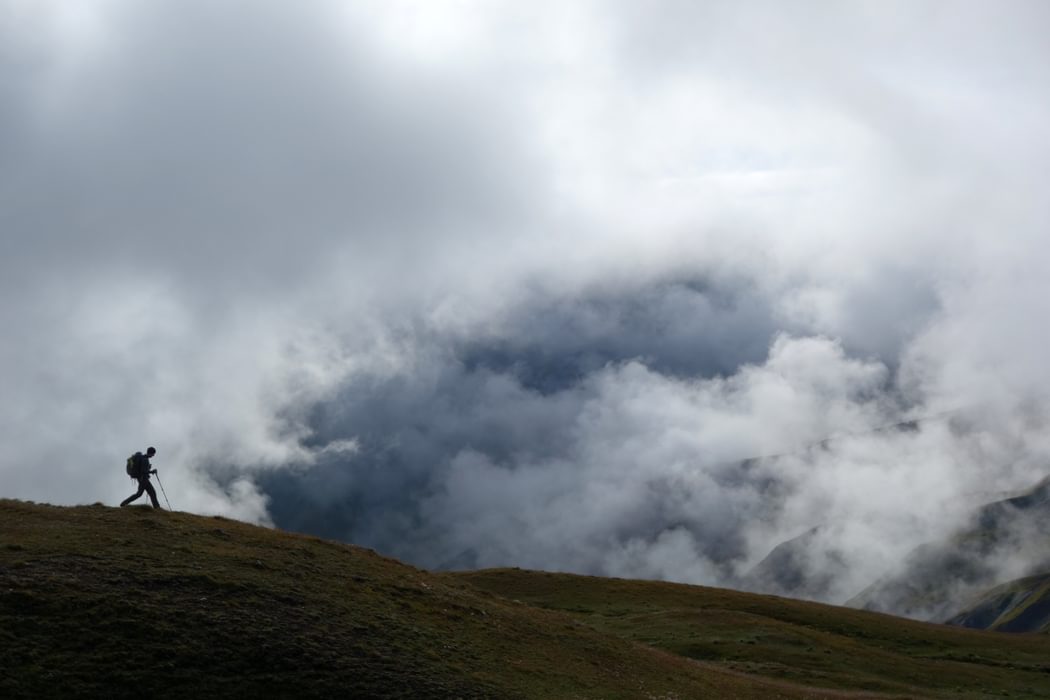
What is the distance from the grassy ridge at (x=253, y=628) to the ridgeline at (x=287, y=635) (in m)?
0.10

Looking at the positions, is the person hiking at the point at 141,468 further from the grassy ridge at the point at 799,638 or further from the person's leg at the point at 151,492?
the grassy ridge at the point at 799,638

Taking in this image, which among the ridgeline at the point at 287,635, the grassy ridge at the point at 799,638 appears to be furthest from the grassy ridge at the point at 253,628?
the grassy ridge at the point at 799,638

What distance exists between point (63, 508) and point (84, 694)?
21.9 m

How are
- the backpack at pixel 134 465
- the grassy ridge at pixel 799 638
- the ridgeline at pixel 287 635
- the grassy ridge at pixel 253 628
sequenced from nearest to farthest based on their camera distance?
the grassy ridge at pixel 253 628 → the ridgeline at pixel 287 635 → the backpack at pixel 134 465 → the grassy ridge at pixel 799 638

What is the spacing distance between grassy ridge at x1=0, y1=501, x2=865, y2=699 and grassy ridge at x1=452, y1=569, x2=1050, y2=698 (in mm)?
16049

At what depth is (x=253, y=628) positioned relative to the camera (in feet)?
151

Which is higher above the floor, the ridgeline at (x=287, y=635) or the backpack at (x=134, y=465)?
the backpack at (x=134, y=465)

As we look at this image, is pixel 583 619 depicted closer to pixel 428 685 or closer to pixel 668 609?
pixel 668 609

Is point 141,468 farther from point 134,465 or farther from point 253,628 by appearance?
point 253,628

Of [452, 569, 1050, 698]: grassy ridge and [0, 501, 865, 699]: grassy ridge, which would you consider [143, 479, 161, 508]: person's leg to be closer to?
[0, 501, 865, 699]: grassy ridge

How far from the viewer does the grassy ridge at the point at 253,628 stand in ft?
136

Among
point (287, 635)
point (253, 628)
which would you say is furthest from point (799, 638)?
point (253, 628)

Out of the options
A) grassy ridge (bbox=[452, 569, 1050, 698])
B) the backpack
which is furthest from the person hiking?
grassy ridge (bbox=[452, 569, 1050, 698])

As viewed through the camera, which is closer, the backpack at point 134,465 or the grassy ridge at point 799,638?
the backpack at point 134,465
